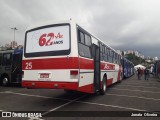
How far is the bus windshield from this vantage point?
849 centimetres

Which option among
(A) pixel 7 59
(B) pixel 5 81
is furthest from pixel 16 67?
(B) pixel 5 81

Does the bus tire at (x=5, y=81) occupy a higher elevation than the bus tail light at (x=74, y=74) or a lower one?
lower

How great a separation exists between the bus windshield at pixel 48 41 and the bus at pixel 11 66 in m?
7.37

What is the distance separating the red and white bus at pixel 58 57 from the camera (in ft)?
26.7

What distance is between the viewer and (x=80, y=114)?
7.45m

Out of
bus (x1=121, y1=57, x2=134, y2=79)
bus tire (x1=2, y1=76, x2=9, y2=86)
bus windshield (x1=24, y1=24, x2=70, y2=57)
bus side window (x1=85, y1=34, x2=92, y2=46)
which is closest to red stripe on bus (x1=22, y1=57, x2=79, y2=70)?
bus windshield (x1=24, y1=24, x2=70, y2=57)

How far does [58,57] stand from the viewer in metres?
8.45

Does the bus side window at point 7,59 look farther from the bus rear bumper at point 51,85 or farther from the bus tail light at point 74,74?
the bus tail light at point 74,74

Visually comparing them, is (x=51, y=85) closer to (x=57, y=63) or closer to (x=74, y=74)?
(x=57, y=63)

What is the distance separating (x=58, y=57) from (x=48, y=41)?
894mm

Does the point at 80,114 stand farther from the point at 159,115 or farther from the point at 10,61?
the point at 10,61

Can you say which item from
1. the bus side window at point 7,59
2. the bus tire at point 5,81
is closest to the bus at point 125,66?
the bus side window at point 7,59

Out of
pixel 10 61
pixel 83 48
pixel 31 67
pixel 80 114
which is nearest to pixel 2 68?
pixel 10 61

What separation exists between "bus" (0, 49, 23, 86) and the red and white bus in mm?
7326
